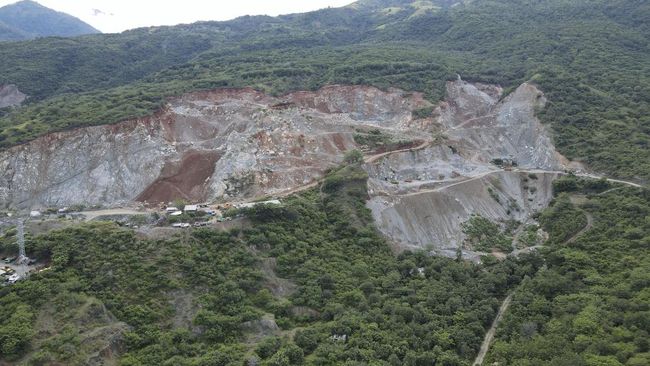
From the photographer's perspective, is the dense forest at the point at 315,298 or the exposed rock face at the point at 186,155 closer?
the dense forest at the point at 315,298

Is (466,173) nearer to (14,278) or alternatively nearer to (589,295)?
(589,295)

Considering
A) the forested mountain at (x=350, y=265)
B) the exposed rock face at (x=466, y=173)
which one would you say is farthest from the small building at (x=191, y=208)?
the exposed rock face at (x=466, y=173)

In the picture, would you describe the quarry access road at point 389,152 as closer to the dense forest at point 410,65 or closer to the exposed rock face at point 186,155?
the exposed rock face at point 186,155

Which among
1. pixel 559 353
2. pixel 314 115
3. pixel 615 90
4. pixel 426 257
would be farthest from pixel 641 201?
pixel 314 115

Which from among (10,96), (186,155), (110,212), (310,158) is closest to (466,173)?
(310,158)

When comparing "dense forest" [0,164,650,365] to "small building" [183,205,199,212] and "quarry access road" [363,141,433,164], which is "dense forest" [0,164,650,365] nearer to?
"small building" [183,205,199,212]

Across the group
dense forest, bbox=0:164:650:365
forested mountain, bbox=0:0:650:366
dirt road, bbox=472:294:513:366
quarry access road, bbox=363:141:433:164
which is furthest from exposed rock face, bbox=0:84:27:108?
dirt road, bbox=472:294:513:366
